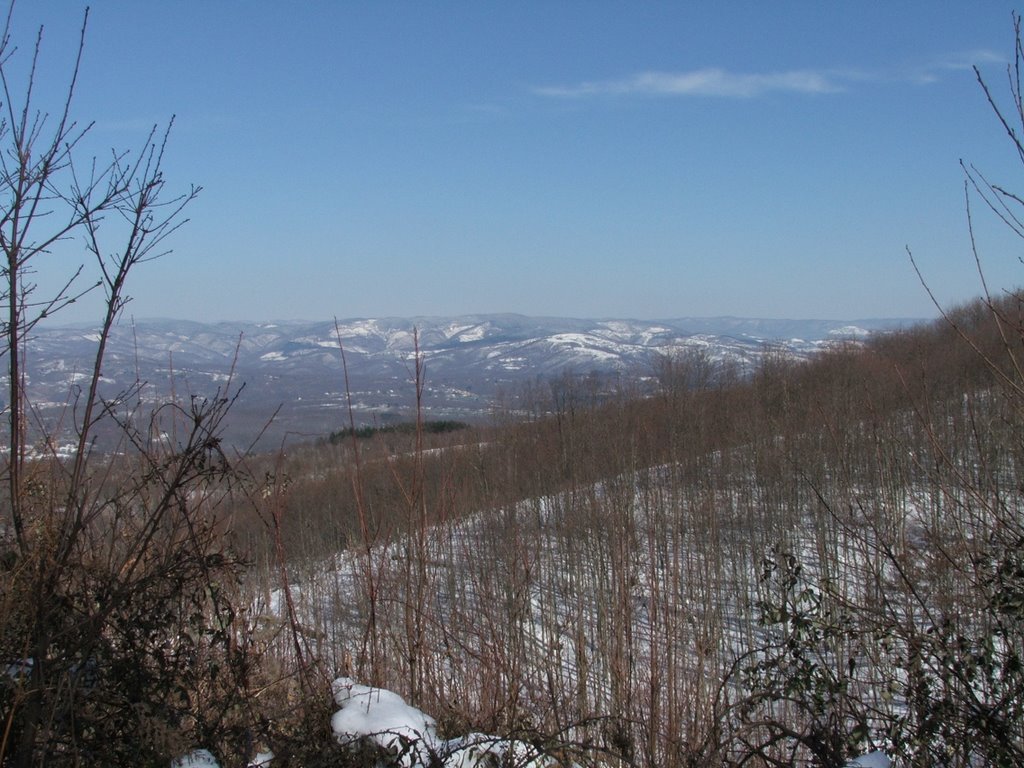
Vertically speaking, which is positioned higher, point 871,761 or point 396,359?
point 396,359

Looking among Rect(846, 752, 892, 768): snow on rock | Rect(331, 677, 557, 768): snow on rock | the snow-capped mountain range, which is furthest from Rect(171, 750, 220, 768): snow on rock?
the snow-capped mountain range

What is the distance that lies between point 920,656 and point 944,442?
21.6 feet

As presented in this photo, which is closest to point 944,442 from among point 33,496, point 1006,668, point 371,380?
point 1006,668

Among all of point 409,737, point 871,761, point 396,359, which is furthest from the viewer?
point 396,359

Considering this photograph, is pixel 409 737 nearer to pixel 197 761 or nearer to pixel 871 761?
pixel 197 761

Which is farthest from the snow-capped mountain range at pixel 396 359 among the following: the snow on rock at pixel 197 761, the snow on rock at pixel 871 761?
the snow on rock at pixel 871 761

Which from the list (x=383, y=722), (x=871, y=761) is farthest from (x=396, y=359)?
(x=871, y=761)

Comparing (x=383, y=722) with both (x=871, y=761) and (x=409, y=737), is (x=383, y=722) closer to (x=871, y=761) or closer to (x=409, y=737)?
(x=409, y=737)

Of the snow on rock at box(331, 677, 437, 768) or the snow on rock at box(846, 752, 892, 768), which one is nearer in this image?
the snow on rock at box(846, 752, 892, 768)

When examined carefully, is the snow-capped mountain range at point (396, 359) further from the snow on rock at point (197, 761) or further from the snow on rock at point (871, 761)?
the snow on rock at point (871, 761)

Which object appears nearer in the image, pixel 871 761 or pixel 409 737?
pixel 871 761

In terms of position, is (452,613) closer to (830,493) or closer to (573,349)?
(830,493)

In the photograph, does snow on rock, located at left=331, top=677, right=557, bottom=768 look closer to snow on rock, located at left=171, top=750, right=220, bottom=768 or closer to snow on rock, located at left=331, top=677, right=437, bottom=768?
snow on rock, located at left=331, top=677, right=437, bottom=768

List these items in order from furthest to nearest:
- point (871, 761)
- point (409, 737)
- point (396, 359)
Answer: point (396, 359) < point (409, 737) < point (871, 761)
